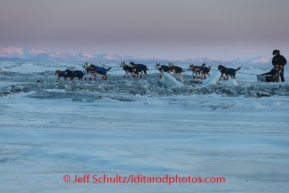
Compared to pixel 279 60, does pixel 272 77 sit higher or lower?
lower

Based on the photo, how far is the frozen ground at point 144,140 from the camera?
15.7 feet

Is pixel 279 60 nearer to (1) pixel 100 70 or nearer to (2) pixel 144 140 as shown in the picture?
(1) pixel 100 70

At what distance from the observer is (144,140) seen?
288 inches

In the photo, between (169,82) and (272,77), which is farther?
(272,77)

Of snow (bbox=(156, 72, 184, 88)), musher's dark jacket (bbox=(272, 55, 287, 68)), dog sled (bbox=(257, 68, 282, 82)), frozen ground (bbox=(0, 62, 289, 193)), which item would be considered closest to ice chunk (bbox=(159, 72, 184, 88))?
snow (bbox=(156, 72, 184, 88))

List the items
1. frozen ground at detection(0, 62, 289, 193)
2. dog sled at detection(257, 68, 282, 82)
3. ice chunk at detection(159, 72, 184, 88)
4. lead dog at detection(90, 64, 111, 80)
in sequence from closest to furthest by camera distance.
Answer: frozen ground at detection(0, 62, 289, 193) < ice chunk at detection(159, 72, 184, 88) < dog sled at detection(257, 68, 282, 82) < lead dog at detection(90, 64, 111, 80)

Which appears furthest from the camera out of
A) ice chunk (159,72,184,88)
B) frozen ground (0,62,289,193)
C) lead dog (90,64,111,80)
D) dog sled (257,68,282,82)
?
lead dog (90,64,111,80)

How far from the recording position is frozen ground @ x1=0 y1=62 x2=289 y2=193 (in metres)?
4.78

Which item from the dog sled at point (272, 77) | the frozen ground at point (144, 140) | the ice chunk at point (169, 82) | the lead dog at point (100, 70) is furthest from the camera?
the lead dog at point (100, 70)

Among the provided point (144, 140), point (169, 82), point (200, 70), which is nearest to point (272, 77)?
point (169, 82)

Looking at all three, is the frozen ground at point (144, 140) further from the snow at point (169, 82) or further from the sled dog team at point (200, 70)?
the sled dog team at point (200, 70)

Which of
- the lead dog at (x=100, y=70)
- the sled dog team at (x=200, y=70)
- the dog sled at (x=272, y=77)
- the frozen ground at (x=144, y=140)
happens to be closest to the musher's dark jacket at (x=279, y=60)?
the sled dog team at (x=200, y=70)

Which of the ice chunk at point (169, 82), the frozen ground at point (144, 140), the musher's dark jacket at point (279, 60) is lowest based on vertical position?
the frozen ground at point (144, 140)

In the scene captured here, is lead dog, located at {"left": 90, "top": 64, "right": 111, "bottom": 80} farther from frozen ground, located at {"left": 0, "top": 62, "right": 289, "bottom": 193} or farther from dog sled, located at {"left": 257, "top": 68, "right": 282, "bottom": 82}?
frozen ground, located at {"left": 0, "top": 62, "right": 289, "bottom": 193}
